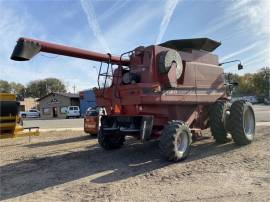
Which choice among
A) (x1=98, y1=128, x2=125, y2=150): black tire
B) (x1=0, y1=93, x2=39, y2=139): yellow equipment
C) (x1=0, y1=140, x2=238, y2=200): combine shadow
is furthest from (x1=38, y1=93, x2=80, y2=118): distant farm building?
(x1=0, y1=140, x2=238, y2=200): combine shadow

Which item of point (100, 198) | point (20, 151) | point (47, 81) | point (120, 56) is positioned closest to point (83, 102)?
point (20, 151)

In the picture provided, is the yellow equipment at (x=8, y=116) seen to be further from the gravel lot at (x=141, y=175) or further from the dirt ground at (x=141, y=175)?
the dirt ground at (x=141, y=175)

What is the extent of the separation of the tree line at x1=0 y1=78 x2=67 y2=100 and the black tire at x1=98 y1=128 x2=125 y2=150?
96.7 metres

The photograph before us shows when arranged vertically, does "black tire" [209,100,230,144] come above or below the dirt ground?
above

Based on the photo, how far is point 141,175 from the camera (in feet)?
24.8

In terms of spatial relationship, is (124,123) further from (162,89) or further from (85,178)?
(85,178)

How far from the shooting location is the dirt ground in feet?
20.0

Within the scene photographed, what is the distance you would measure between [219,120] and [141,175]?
393 cm

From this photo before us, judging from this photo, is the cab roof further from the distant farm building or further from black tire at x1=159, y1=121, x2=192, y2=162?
the distant farm building

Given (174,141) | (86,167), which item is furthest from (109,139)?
(174,141)

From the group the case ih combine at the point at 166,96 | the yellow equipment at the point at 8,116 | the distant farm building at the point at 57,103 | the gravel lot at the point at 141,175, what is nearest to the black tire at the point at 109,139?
the case ih combine at the point at 166,96

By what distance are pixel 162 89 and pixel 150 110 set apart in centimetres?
65

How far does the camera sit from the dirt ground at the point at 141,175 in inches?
240

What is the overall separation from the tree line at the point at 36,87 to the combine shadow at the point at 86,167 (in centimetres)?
9724
